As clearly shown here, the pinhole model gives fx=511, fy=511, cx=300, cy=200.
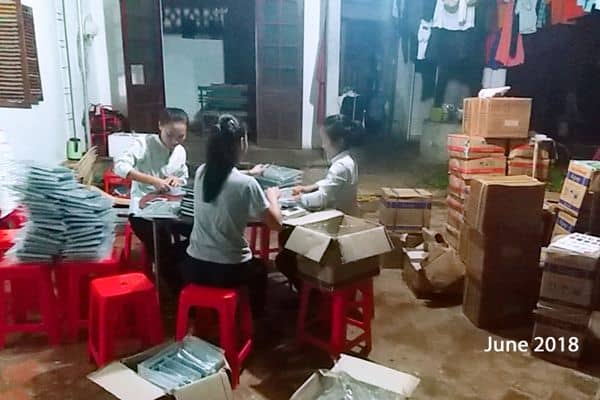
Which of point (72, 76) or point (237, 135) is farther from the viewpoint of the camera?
point (72, 76)

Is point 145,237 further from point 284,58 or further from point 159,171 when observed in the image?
point 284,58

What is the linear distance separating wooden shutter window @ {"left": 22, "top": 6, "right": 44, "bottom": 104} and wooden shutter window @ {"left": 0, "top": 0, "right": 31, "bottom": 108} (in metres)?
0.11

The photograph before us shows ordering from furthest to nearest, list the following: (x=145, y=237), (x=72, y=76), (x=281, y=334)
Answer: (x=72, y=76), (x=145, y=237), (x=281, y=334)

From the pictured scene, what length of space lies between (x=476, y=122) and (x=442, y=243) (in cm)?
105

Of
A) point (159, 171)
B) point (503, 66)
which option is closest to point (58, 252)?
point (159, 171)

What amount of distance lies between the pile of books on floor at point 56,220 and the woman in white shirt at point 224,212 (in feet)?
1.75

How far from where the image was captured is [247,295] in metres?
2.38

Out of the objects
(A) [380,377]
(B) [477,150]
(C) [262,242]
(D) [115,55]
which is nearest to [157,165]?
(C) [262,242]

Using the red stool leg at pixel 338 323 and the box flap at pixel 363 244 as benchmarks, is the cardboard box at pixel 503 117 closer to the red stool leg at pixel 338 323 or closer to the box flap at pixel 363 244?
the box flap at pixel 363 244

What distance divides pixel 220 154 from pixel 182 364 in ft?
2.77

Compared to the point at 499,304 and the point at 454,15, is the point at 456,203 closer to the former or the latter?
the point at 499,304

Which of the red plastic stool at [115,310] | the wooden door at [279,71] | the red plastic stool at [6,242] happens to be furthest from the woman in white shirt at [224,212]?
the wooden door at [279,71]

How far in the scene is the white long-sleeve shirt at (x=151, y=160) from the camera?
293 cm

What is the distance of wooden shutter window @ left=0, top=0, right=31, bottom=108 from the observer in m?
3.44
